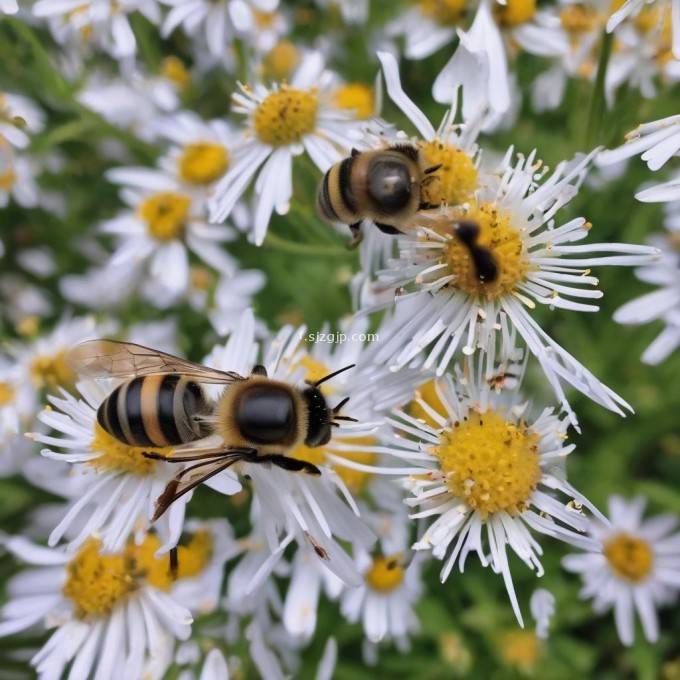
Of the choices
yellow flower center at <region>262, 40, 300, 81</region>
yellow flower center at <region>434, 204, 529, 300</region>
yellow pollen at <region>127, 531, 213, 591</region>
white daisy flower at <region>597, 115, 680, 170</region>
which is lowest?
yellow pollen at <region>127, 531, 213, 591</region>

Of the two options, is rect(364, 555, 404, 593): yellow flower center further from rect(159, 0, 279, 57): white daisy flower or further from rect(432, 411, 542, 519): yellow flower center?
rect(159, 0, 279, 57): white daisy flower

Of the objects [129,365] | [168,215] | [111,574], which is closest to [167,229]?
[168,215]

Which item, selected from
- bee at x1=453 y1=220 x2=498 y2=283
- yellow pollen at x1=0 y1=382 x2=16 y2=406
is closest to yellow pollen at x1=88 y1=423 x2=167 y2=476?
bee at x1=453 y1=220 x2=498 y2=283

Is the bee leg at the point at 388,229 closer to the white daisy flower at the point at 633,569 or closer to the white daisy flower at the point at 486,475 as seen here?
the white daisy flower at the point at 486,475

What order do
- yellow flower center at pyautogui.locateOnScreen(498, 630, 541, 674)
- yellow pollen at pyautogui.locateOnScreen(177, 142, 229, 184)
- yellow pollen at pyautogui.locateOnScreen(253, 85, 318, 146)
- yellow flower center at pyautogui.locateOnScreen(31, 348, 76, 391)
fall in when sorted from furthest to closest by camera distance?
yellow pollen at pyautogui.locateOnScreen(177, 142, 229, 184), yellow flower center at pyautogui.locateOnScreen(31, 348, 76, 391), yellow flower center at pyautogui.locateOnScreen(498, 630, 541, 674), yellow pollen at pyautogui.locateOnScreen(253, 85, 318, 146)

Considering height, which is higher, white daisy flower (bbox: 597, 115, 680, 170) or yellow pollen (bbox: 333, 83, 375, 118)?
yellow pollen (bbox: 333, 83, 375, 118)

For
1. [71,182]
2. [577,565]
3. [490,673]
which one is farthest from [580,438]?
[71,182]
